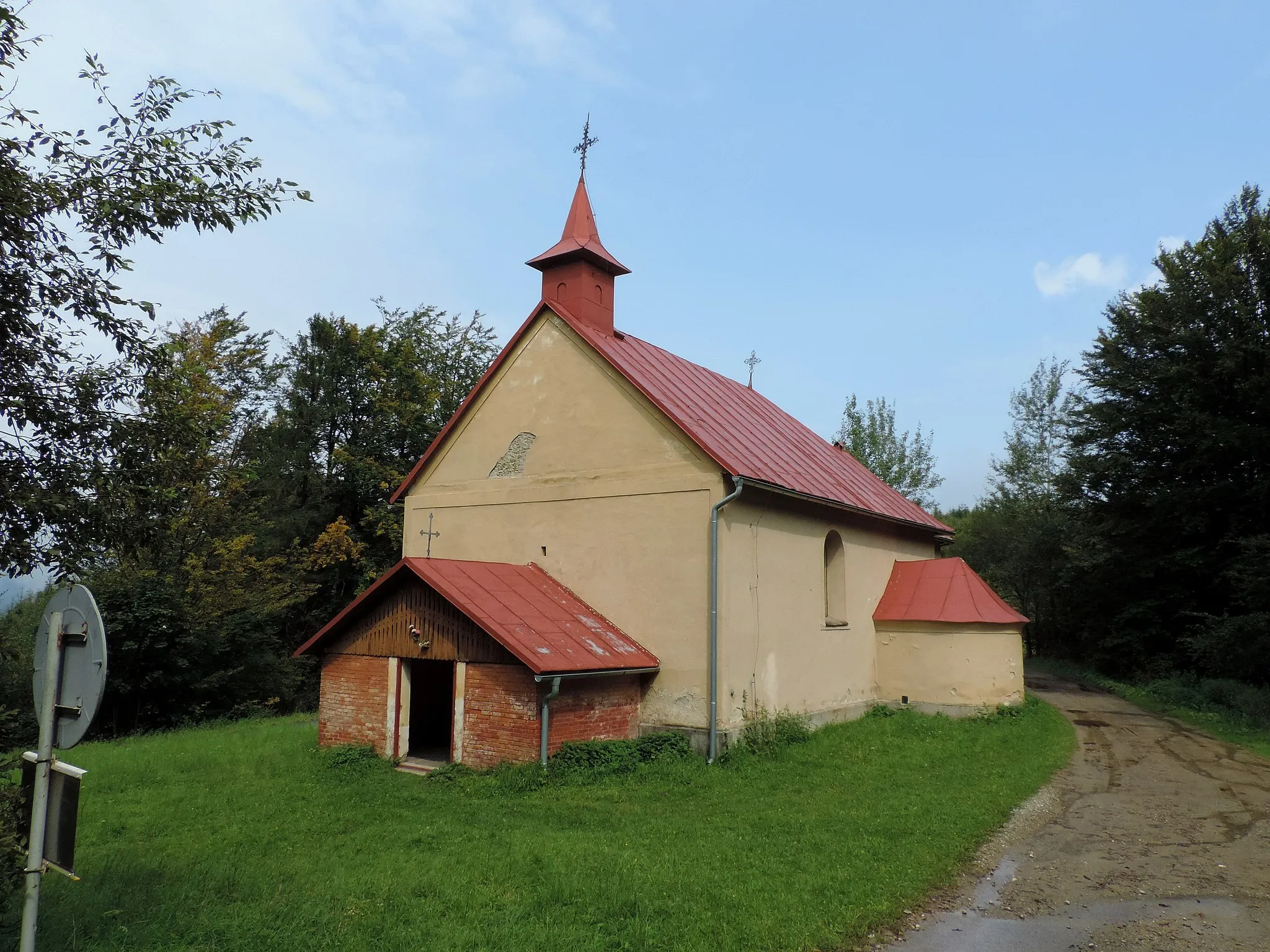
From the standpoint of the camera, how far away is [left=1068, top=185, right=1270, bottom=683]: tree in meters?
21.9

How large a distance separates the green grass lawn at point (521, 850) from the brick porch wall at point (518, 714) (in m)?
0.54

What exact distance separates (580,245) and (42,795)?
45.6 feet

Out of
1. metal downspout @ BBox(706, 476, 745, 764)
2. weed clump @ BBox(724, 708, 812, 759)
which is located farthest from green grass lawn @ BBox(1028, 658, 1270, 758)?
metal downspout @ BBox(706, 476, 745, 764)

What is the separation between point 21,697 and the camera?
22594 mm

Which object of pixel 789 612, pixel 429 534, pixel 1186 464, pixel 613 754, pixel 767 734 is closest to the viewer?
pixel 613 754

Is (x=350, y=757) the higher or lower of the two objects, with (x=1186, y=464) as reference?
lower

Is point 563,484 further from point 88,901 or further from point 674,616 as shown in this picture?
point 88,901

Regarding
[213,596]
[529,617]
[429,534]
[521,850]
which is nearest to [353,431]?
[213,596]

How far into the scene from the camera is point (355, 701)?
13.9 m

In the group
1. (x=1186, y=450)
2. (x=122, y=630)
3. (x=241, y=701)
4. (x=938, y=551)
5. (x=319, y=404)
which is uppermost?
(x=319, y=404)

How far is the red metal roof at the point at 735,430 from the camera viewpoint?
14.2m

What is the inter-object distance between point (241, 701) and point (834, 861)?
72.6ft

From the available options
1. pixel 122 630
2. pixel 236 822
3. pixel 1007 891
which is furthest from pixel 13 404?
pixel 122 630

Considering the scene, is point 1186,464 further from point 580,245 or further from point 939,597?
point 580,245
